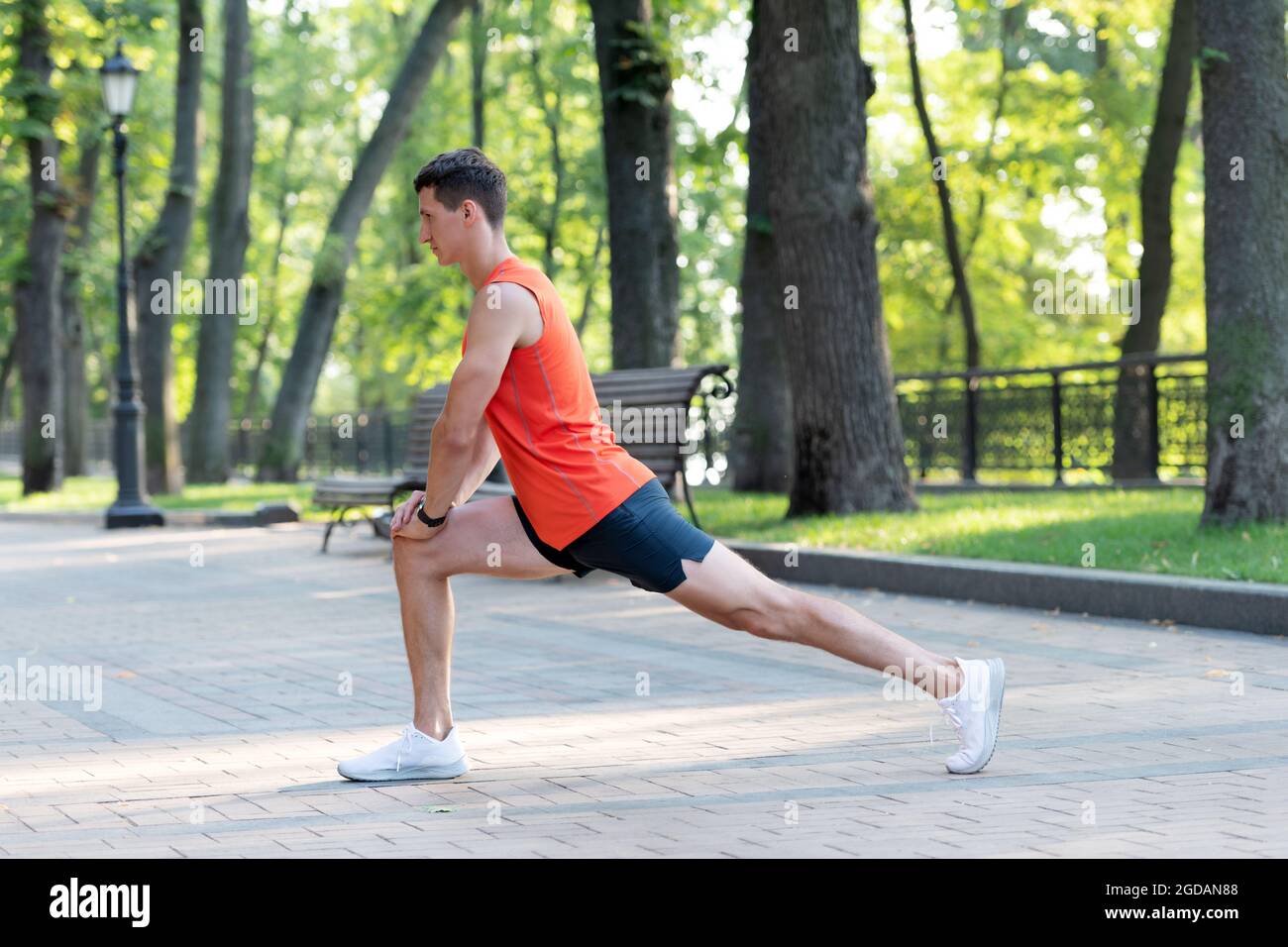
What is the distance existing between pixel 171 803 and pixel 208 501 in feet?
60.0

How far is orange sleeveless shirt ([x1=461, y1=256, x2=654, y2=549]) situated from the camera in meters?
5.06

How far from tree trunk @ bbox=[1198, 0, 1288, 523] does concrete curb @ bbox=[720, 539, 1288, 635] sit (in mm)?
1347

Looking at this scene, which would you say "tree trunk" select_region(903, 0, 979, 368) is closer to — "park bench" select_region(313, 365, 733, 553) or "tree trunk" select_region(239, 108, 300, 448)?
"park bench" select_region(313, 365, 733, 553)

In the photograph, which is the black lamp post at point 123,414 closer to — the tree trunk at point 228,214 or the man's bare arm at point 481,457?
the tree trunk at point 228,214

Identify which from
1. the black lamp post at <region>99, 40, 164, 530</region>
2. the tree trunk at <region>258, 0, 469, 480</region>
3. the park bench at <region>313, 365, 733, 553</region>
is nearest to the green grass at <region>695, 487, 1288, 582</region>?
the park bench at <region>313, 365, 733, 553</region>

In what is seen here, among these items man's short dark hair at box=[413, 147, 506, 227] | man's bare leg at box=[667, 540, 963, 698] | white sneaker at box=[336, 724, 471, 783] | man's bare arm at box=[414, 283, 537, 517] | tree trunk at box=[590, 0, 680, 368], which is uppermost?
tree trunk at box=[590, 0, 680, 368]

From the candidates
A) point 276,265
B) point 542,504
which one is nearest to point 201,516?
point 542,504

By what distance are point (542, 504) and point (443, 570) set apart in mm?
469

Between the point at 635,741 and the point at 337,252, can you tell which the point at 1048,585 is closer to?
the point at 635,741

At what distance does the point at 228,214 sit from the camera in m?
27.8

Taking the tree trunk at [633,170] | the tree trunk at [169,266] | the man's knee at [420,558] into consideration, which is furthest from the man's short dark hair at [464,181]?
the tree trunk at [169,266]
